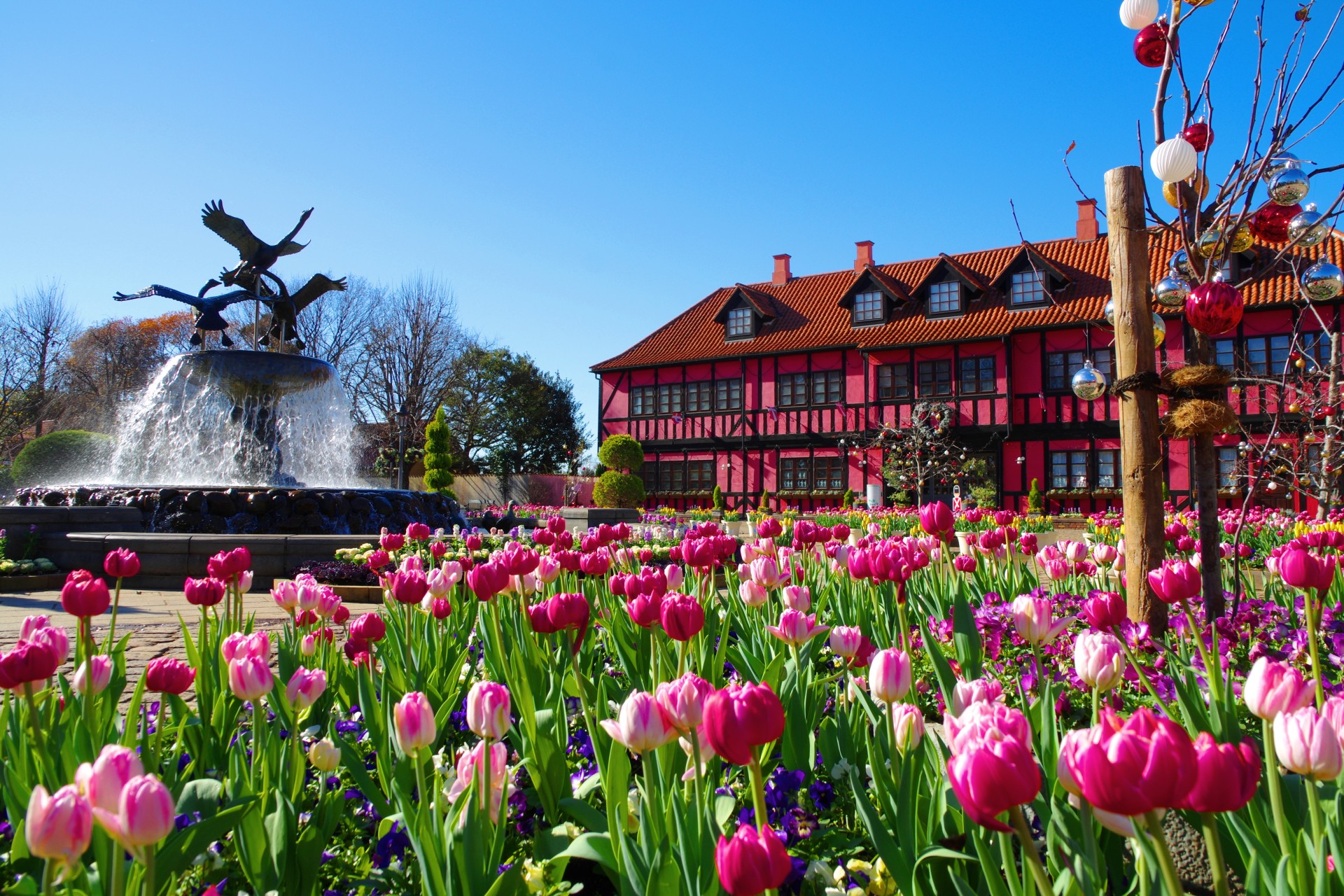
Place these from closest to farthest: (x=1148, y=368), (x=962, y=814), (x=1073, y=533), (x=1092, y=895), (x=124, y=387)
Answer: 1. (x=1092, y=895)
2. (x=962, y=814)
3. (x=1148, y=368)
4. (x=1073, y=533)
5. (x=124, y=387)

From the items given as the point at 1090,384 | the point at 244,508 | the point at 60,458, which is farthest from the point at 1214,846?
the point at 60,458

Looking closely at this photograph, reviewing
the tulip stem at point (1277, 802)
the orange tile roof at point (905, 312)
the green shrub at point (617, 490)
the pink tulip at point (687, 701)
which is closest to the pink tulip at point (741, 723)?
the pink tulip at point (687, 701)

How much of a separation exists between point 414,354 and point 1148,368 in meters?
33.0

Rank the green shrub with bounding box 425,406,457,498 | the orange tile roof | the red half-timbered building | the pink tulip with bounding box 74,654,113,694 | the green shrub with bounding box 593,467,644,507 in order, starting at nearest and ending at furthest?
1. the pink tulip with bounding box 74,654,113,694
2. the red half-timbered building
3. the orange tile roof
4. the green shrub with bounding box 593,467,644,507
5. the green shrub with bounding box 425,406,457,498

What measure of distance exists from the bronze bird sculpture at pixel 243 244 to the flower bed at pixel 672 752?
10.8 meters

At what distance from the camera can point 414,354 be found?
33406 millimetres

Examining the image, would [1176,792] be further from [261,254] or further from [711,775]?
[261,254]

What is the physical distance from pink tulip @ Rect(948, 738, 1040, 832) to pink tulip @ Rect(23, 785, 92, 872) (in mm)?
921

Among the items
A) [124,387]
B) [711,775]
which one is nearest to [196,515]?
[711,775]

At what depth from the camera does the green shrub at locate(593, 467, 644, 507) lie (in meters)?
23.9

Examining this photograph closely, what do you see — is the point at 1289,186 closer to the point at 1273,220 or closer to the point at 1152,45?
the point at 1273,220

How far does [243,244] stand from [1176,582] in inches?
509

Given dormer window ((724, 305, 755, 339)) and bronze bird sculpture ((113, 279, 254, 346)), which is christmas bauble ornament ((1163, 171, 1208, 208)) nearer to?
bronze bird sculpture ((113, 279, 254, 346))

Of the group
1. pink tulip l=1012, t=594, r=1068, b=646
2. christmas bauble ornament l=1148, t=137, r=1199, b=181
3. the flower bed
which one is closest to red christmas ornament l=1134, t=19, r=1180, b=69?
christmas bauble ornament l=1148, t=137, r=1199, b=181
